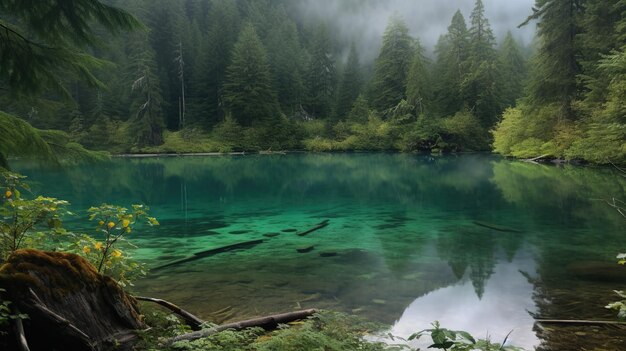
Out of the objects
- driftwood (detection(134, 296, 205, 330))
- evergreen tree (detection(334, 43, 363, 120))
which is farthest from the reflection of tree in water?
evergreen tree (detection(334, 43, 363, 120))

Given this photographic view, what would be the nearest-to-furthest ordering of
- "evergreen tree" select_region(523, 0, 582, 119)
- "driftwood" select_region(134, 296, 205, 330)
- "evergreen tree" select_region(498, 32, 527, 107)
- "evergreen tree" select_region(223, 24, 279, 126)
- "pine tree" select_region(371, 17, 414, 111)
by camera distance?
"driftwood" select_region(134, 296, 205, 330)
"evergreen tree" select_region(523, 0, 582, 119)
"evergreen tree" select_region(498, 32, 527, 107)
"evergreen tree" select_region(223, 24, 279, 126)
"pine tree" select_region(371, 17, 414, 111)

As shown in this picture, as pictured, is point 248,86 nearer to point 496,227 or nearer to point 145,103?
point 145,103

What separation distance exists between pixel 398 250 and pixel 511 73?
195ft

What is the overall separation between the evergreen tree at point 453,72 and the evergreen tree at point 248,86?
2310 cm

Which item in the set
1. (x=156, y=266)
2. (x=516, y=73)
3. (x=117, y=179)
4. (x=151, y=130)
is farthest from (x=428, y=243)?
(x=516, y=73)

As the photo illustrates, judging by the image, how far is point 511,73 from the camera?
2373 inches

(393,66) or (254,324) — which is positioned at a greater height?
(393,66)

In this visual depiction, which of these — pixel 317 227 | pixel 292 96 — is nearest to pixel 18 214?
pixel 317 227

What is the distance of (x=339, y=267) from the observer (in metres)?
8.70

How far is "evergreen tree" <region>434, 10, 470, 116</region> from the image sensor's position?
55.7 meters

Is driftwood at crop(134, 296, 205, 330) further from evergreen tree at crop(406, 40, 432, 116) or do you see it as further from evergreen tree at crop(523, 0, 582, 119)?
evergreen tree at crop(406, 40, 432, 116)

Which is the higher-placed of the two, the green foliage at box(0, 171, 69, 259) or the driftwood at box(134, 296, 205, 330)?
the green foliage at box(0, 171, 69, 259)

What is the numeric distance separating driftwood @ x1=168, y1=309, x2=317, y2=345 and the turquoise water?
1191 millimetres

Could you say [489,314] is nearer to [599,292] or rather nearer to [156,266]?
[599,292]
